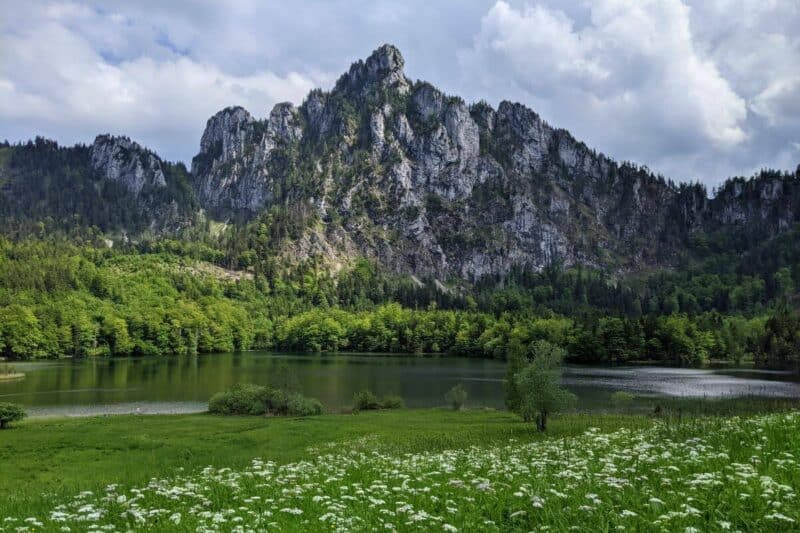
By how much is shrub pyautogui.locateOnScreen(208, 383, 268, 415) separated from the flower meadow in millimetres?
54040

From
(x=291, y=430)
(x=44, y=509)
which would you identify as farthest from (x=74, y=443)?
(x=44, y=509)

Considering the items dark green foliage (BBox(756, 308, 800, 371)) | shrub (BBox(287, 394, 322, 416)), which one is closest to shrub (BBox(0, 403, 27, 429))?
shrub (BBox(287, 394, 322, 416))

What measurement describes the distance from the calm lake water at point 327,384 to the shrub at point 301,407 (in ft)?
31.5

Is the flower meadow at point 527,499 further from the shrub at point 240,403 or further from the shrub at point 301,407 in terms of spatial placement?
the shrub at point 240,403

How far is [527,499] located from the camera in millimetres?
11820

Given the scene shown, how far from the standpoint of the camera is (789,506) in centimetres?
901

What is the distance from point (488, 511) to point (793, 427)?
Answer: 9.76 m

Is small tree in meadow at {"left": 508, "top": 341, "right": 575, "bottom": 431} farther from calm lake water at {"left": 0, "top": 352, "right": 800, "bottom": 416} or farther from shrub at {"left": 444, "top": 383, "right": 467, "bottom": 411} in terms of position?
calm lake water at {"left": 0, "top": 352, "right": 800, "bottom": 416}

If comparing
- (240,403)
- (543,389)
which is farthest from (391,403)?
(543,389)

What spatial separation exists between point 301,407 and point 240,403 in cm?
818

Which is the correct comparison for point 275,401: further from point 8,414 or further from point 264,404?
point 8,414

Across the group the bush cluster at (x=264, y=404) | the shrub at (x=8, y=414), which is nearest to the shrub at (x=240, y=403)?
the bush cluster at (x=264, y=404)

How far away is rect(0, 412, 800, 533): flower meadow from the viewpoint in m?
9.66

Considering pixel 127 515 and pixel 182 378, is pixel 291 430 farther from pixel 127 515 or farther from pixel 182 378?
pixel 182 378
